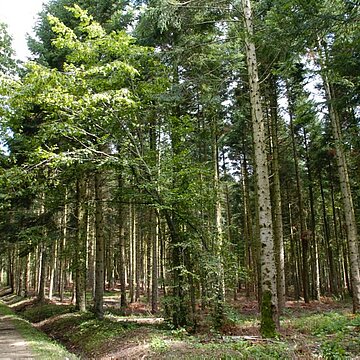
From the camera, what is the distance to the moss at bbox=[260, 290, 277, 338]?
7.80m

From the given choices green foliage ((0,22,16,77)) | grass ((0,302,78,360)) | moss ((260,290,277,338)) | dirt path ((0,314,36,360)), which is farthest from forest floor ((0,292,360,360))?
green foliage ((0,22,16,77))

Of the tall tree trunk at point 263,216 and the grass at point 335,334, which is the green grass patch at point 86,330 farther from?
the grass at point 335,334

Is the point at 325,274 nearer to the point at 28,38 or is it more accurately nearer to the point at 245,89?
→ the point at 245,89

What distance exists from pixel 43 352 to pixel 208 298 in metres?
4.56

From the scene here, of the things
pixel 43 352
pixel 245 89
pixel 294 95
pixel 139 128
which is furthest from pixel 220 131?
pixel 43 352

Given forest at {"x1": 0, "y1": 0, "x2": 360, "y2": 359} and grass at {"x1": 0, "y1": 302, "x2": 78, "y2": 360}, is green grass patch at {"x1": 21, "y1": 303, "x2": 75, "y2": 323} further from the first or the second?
grass at {"x1": 0, "y1": 302, "x2": 78, "y2": 360}

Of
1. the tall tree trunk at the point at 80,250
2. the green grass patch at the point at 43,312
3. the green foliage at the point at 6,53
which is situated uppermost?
the green foliage at the point at 6,53

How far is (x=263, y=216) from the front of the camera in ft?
27.2

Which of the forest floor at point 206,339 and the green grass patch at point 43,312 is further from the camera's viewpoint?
the green grass patch at point 43,312

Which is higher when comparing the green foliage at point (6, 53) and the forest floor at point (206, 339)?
the green foliage at point (6, 53)

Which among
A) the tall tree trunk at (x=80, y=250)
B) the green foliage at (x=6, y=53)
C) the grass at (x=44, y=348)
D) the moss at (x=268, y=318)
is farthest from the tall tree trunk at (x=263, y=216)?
the green foliage at (x=6, y=53)

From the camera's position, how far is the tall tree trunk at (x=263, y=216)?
26.0 feet

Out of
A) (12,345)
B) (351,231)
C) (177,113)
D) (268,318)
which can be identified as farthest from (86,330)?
(351,231)

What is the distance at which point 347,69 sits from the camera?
35.5 feet
